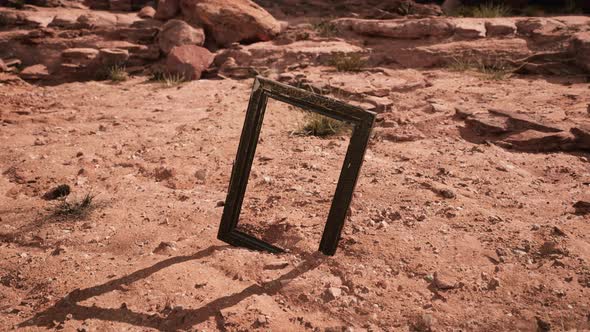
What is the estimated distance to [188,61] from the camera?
21.8 ft

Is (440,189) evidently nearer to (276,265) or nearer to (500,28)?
(276,265)

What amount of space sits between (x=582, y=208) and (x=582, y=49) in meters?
3.28

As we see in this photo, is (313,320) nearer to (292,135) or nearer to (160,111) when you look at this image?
(292,135)

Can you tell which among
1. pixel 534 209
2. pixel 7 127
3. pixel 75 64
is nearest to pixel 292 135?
pixel 534 209

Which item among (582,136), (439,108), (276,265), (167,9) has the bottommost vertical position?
(276,265)

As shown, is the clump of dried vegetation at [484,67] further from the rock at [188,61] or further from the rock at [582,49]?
the rock at [188,61]

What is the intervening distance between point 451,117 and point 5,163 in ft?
12.9

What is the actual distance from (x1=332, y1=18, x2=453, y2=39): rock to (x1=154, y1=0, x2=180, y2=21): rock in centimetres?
284

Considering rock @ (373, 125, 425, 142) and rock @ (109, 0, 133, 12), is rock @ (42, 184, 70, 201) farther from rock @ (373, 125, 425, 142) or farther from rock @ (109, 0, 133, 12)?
rock @ (109, 0, 133, 12)

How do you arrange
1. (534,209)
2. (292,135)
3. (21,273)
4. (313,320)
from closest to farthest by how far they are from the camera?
1. (313,320)
2. (21,273)
3. (534,209)
4. (292,135)

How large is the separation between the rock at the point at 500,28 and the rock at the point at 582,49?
86cm

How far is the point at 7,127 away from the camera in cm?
502

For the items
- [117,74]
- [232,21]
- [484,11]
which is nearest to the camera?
[117,74]

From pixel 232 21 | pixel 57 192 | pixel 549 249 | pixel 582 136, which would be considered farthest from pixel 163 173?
pixel 232 21
